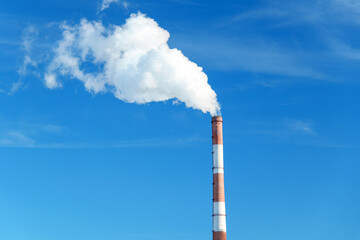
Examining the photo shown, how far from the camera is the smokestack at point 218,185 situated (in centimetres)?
3247

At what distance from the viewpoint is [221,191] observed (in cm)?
3306

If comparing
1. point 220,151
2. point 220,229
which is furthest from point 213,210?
point 220,151

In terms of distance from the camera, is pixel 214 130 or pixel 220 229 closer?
pixel 220 229

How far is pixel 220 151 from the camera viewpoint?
34.3m

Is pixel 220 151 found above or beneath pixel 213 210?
above

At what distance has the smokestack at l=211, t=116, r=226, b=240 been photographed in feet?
107

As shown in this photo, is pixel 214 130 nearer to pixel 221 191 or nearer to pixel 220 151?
pixel 220 151

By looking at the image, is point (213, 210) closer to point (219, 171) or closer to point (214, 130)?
point (219, 171)

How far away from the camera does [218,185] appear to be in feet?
109

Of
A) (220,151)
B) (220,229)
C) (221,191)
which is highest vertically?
(220,151)

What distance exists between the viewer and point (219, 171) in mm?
33688

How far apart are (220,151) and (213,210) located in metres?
4.33

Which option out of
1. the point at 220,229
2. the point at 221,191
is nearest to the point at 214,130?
the point at 221,191

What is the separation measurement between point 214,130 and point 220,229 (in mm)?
7276
